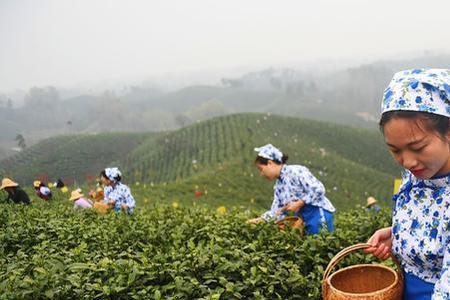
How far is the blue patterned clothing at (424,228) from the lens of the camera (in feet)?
6.11

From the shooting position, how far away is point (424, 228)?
1.93 metres

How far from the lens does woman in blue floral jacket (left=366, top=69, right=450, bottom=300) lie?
1725mm

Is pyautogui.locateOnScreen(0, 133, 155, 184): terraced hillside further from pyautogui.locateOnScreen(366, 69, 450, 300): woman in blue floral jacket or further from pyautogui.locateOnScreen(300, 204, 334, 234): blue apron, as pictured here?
pyautogui.locateOnScreen(366, 69, 450, 300): woman in blue floral jacket

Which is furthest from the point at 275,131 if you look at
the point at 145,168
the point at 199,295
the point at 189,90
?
the point at 189,90

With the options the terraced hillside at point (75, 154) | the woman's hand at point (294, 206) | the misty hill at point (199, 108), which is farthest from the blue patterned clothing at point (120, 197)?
the misty hill at point (199, 108)

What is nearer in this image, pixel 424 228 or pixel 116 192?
A: pixel 424 228

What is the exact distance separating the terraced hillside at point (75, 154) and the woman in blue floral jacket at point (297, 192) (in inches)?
1395

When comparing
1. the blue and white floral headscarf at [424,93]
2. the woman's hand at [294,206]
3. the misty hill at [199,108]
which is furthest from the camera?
the misty hill at [199,108]

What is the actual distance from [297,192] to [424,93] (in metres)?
3.02

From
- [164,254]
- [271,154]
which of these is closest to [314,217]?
[271,154]

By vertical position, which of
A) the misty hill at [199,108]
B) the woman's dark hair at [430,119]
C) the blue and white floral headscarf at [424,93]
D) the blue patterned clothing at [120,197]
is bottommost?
the misty hill at [199,108]

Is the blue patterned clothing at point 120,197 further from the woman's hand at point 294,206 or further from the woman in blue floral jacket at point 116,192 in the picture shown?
the woman's hand at point 294,206

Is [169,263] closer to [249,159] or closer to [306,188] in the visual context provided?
[306,188]

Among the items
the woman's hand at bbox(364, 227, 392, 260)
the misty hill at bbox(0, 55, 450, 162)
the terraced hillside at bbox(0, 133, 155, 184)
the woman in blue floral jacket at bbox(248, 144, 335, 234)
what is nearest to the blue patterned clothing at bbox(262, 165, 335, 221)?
the woman in blue floral jacket at bbox(248, 144, 335, 234)
